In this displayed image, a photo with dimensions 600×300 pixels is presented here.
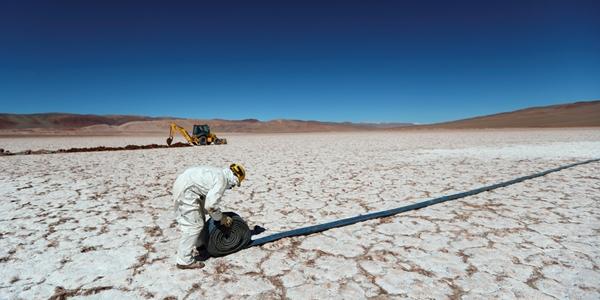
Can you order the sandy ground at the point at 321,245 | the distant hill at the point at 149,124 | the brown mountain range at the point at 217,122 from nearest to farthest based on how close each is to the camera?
the sandy ground at the point at 321,245 < the brown mountain range at the point at 217,122 < the distant hill at the point at 149,124

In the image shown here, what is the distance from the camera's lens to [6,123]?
93.2 m

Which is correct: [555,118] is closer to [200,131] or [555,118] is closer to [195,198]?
[200,131]

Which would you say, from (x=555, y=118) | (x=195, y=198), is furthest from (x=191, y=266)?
(x=555, y=118)

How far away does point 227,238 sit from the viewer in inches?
107

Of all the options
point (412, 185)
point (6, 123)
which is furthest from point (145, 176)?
point (6, 123)

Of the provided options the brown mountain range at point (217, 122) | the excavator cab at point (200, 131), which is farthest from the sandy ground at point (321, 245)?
the brown mountain range at point (217, 122)

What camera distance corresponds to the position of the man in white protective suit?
92.0 inches

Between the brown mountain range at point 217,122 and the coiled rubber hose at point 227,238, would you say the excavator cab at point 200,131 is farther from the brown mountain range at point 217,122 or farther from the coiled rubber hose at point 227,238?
the brown mountain range at point 217,122

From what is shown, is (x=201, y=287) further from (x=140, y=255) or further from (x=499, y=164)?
(x=499, y=164)

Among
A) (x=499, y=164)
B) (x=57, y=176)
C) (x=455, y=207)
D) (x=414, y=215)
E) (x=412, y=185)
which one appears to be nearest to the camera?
(x=414, y=215)

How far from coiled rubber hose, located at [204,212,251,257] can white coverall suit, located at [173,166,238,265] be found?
186 mm

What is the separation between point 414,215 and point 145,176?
5.69 metres

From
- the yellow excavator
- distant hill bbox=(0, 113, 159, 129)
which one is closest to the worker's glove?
the yellow excavator

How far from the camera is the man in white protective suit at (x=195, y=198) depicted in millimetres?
2336
